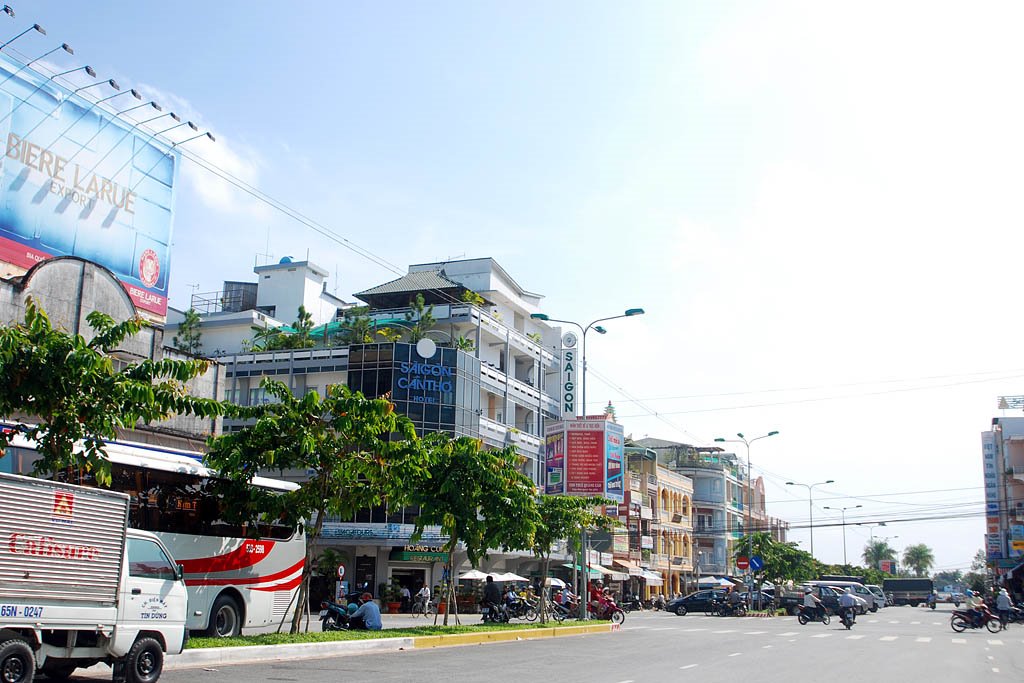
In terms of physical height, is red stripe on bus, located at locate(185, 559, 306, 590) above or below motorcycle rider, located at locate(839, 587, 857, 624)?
above

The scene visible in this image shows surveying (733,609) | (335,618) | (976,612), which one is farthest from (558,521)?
(733,609)

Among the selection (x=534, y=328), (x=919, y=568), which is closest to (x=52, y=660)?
(x=534, y=328)

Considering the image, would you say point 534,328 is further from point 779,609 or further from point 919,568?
point 919,568

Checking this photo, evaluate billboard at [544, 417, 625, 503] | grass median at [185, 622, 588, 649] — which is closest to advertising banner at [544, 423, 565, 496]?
billboard at [544, 417, 625, 503]

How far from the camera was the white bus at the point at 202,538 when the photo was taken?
57.3 ft

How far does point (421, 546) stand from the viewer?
44062 millimetres

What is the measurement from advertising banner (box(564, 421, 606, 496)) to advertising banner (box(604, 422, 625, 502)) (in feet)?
1.19

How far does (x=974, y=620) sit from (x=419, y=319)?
32016 millimetres

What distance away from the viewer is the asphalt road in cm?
1451

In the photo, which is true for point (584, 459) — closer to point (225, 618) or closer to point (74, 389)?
point (225, 618)

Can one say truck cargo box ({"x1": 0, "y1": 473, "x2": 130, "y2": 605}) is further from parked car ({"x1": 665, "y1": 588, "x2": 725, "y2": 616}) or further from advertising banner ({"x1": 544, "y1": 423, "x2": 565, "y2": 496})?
parked car ({"x1": 665, "y1": 588, "x2": 725, "y2": 616})

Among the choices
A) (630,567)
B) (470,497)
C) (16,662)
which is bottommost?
(630,567)

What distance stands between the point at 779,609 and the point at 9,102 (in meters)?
45.7

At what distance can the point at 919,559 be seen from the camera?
162m
